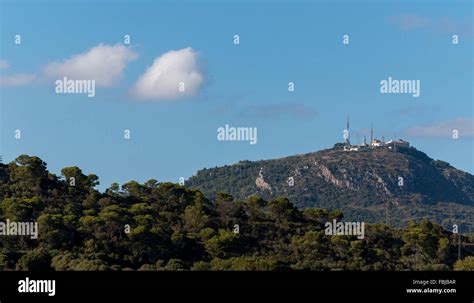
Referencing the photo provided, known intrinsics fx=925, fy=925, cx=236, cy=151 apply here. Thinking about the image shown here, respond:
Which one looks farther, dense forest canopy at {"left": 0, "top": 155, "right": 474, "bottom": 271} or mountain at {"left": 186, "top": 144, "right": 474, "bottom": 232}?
mountain at {"left": 186, "top": 144, "right": 474, "bottom": 232}

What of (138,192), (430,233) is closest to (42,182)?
(138,192)

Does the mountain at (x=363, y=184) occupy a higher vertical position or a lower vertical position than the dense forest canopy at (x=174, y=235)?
higher

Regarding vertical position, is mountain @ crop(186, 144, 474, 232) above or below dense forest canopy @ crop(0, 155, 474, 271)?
above

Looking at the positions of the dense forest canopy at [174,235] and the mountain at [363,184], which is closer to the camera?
the dense forest canopy at [174,235]
